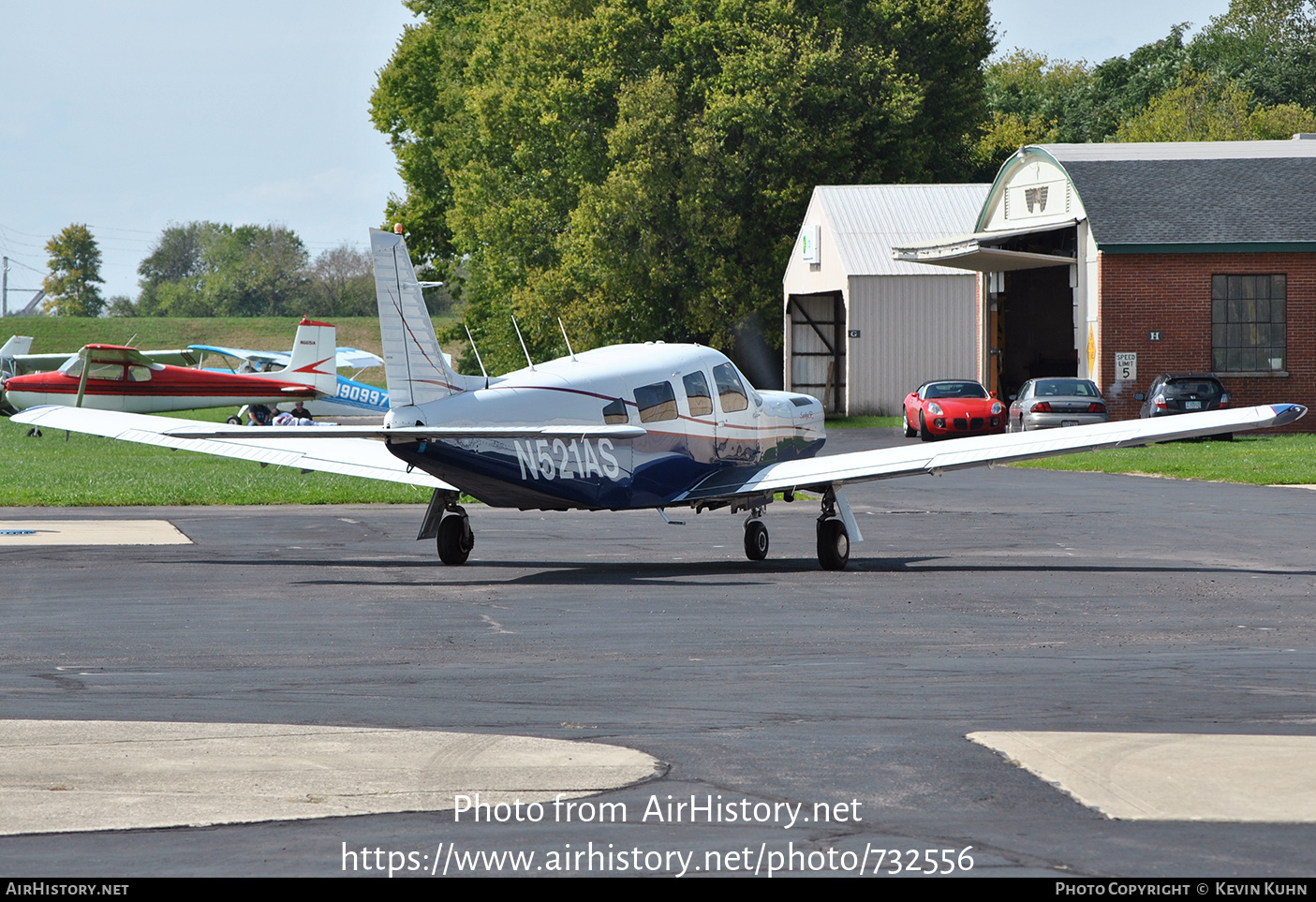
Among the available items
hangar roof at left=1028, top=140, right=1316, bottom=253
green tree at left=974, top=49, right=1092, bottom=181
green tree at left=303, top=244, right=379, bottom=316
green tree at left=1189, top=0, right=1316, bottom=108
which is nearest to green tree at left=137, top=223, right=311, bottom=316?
green tree at left=303, top=244, right=379, bottom=316

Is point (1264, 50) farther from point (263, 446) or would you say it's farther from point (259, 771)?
point (259, 771)

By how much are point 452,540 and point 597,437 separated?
2.44 metres

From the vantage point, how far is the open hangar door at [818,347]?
62125mm

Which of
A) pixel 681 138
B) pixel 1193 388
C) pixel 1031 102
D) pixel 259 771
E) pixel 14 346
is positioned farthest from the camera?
pixel 1031 102

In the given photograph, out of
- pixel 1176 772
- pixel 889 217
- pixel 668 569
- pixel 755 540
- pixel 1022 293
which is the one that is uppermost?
pixel 889 217

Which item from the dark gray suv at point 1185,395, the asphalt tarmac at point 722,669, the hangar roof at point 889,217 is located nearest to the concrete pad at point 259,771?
the asphalt tarmac at point 722,669

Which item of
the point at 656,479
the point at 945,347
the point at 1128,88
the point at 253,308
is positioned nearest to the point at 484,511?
the point at 656,479

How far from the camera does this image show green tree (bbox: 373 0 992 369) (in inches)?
2421

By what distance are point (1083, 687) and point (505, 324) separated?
62.4 m

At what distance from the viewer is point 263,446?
18.4 m

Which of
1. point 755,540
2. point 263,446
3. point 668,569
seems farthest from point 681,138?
point 668,569

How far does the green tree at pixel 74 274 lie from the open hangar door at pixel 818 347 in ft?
438

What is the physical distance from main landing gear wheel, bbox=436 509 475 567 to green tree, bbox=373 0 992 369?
45.1 meters

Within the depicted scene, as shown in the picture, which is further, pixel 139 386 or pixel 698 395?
pixel 139 386
